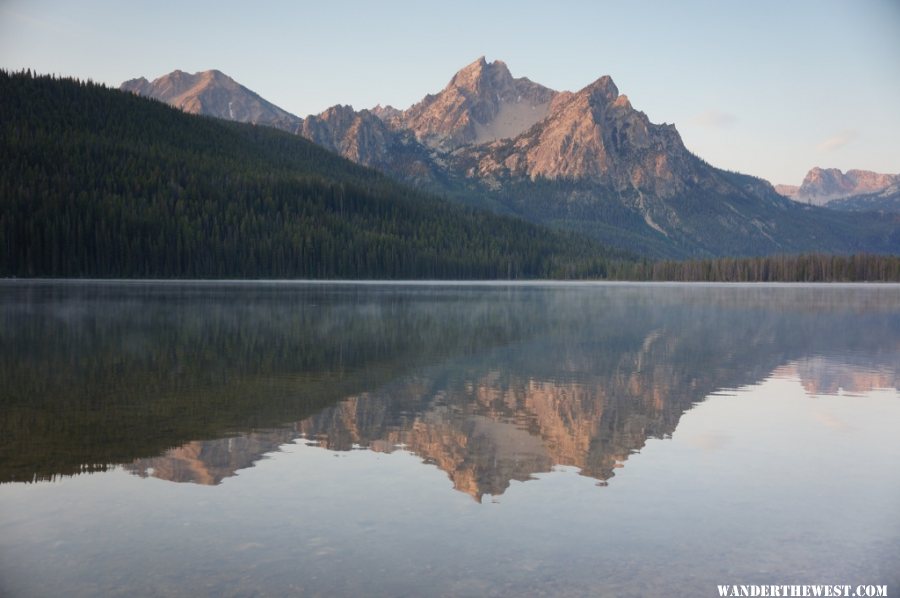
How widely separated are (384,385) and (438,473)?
11569mm

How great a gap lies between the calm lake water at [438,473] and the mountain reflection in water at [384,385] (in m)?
0.14

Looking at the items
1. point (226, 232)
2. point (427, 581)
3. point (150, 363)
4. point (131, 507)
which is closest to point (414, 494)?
point (427, 581)

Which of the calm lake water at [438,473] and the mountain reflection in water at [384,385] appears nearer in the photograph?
the calm lake water at [438,473]

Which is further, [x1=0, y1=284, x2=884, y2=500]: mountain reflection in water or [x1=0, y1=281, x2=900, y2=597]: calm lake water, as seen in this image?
[x1=0, y1=284, x2=884, y2=500]: mountain reflection in water

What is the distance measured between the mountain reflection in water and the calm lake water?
0.47 feet

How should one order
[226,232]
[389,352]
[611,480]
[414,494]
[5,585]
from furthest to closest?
[226,232], [389,352], [611,480], [414,494], [5,585]

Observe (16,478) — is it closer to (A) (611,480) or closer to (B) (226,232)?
(A) (611,480)

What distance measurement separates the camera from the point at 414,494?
14.7 metres

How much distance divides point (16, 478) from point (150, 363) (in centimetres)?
1739

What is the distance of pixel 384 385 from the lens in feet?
90.8

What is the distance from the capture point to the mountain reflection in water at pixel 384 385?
1789 centimetres

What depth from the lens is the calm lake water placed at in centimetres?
1099

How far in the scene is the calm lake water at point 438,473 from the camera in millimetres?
10992

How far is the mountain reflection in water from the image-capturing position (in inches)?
704
